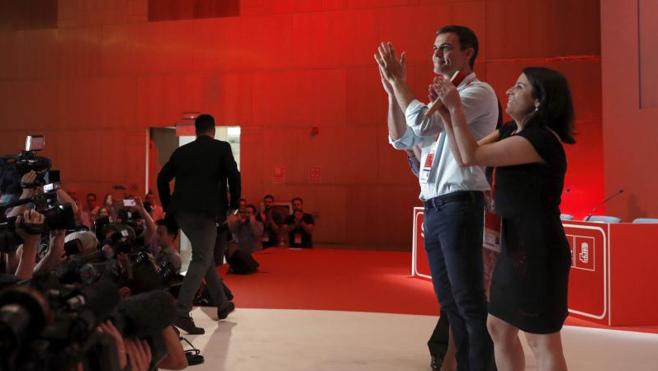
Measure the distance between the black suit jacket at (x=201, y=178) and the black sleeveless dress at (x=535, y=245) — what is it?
7.76 feet

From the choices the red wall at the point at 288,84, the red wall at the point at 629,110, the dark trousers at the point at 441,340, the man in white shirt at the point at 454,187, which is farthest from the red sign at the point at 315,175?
the man in white shirt at the point at 454,187

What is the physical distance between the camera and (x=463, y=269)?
2.05 meters

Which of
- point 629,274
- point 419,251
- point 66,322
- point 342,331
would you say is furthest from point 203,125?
point 419,251

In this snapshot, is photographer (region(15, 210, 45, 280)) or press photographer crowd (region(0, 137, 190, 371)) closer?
press photographer crowd (region(0, 137, 190, 371))

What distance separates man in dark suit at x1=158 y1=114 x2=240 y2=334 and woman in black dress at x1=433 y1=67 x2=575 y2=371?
7.41 feet

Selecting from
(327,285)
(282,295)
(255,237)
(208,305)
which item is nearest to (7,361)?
(208,305)

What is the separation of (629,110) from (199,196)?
19.4 ft

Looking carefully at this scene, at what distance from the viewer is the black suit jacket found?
3.81 m

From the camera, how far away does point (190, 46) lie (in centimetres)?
1133

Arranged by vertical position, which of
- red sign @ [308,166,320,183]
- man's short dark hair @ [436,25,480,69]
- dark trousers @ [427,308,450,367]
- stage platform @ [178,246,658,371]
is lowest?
stage platform @ [178,246,658,371]

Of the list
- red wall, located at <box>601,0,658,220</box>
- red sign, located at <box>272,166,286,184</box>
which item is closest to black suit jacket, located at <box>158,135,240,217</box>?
red wall, located at <box>601,0,658,220</box>

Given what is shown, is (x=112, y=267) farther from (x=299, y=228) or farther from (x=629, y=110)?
(x=299, y=228)

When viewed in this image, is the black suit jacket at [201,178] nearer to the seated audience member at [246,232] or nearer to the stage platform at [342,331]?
the stage platform at [342,331]

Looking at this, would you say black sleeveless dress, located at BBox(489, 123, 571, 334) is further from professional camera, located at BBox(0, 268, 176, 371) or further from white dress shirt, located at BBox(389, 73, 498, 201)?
professional camera, located at BBox(0, 268, 176, 371)
